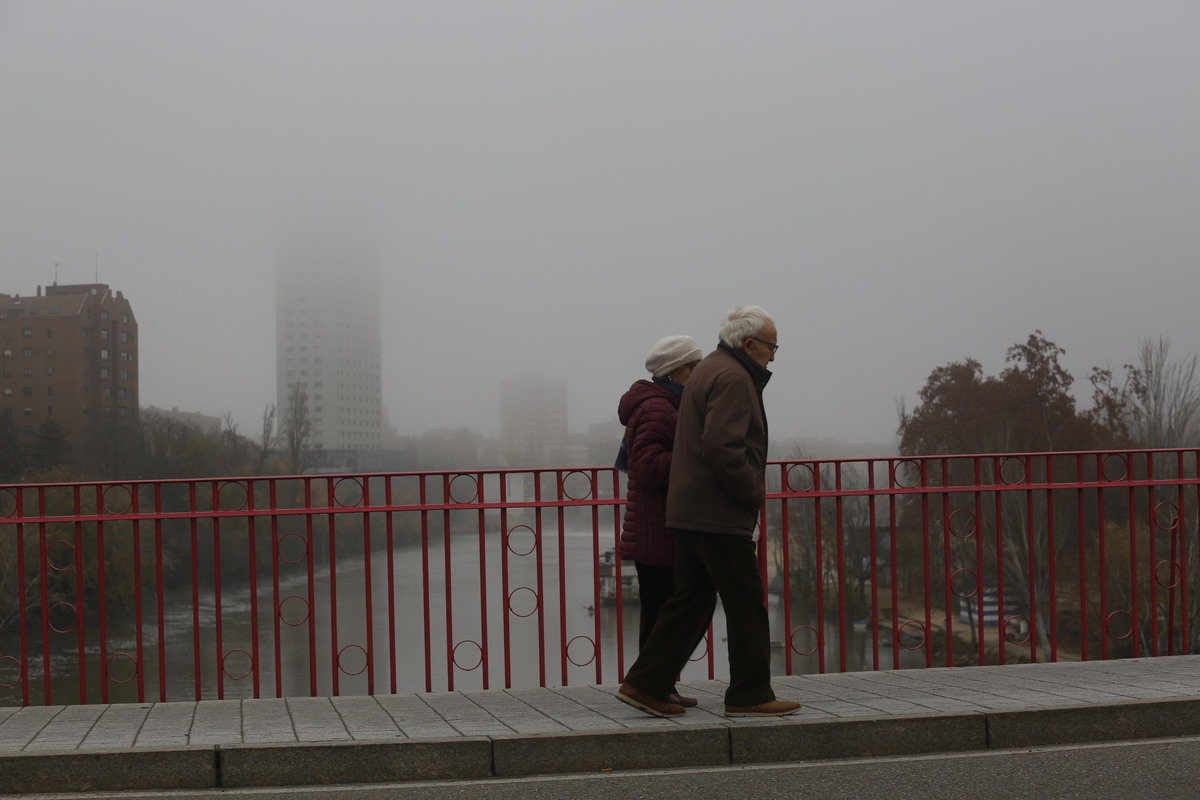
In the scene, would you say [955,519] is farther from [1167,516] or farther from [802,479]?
[802,479]

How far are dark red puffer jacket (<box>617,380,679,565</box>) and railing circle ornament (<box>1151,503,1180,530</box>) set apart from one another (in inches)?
122

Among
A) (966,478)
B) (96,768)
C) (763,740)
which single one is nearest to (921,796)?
(763,740)

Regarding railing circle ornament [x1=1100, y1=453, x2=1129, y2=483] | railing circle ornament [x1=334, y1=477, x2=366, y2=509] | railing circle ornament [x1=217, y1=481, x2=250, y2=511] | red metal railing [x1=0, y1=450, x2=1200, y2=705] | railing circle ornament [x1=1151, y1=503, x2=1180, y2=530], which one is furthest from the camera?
railing circle ornament [x1=1151, y1=503, x2=1180, y2=530]

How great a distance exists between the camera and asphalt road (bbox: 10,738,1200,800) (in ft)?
14.9

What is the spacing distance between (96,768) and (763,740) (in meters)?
2.70

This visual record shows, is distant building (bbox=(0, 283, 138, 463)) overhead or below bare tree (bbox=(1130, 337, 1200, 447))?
overhead

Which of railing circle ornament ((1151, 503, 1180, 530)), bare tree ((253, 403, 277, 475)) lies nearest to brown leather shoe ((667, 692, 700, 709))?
railing circle ornament ((1151, 503, 1180, 530))

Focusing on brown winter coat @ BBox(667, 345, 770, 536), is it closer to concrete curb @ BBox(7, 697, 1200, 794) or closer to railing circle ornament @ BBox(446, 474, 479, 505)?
concrete curb @ BBox(7, 697, 1200, 794)

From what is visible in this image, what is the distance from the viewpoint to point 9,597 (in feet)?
226

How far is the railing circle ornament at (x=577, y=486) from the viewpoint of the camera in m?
6.60

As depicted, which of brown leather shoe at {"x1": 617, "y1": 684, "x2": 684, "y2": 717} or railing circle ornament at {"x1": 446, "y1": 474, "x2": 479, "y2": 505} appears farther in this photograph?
railing circle ornament at {"x1": 446, "y1": 474, "x2": 479, "y2": 505}

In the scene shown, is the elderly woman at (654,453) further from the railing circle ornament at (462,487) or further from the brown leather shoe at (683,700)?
the railing circle ornament at (462,487)

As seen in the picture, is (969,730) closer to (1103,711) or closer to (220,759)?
(1103,711)

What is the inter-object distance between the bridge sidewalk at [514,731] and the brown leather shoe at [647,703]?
3.4 inches
